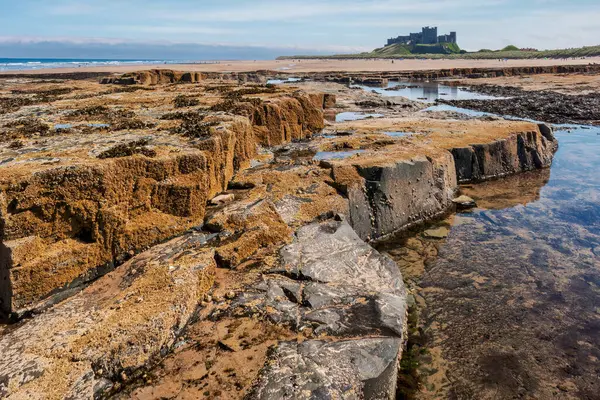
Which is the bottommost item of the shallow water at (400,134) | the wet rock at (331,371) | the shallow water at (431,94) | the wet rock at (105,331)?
the wet rock at (331,371)

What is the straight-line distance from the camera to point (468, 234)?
11.8 m

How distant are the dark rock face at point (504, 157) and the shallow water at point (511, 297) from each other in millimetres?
1435

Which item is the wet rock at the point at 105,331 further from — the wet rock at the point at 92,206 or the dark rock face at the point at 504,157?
the dark rock face at the point at 504,157

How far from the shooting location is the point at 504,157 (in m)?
16.8

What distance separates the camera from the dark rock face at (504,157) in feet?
51.5

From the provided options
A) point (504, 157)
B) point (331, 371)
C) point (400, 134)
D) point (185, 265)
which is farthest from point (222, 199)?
point (504, 157)

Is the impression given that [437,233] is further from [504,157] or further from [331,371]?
[331,371]

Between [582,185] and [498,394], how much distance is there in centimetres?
1303

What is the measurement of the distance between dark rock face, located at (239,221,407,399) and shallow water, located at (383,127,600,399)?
4.44ft

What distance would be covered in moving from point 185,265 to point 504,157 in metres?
15.2

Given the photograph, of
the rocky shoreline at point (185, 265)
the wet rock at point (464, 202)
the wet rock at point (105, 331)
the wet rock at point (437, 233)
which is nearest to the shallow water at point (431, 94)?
the wet rock at point (464, 202)

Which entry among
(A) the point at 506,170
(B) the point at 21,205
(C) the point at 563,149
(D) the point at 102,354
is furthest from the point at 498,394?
(C) the point at 563,149

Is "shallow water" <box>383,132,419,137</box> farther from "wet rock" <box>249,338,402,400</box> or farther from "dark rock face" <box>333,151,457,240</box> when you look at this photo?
"wet rock" <box>249,338,402,400</box>

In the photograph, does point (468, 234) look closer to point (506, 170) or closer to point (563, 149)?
point (506, 170)
